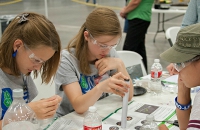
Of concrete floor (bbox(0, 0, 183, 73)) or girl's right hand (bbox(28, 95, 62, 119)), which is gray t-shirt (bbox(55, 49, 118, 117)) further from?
concrete floor (bbox(0, 0, 183, 73))

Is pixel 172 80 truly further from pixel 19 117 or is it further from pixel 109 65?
pixel 19 117

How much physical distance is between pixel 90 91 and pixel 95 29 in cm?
40

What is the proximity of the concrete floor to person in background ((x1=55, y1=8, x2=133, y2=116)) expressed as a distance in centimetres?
347

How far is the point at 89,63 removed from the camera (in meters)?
2.13

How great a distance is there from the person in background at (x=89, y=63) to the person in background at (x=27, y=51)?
0.31 meters

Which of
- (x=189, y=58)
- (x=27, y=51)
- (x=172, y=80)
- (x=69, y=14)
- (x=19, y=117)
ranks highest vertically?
(x=189, y=58)

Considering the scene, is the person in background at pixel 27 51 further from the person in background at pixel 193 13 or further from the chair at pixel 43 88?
the person in background at pixel 193 13

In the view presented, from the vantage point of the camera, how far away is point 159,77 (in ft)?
8.54

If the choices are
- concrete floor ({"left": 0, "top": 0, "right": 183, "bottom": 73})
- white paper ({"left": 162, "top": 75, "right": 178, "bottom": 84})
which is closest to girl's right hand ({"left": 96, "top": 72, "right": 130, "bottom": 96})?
white paper ({"left": 162, "top": 75, "right": 178, "bottom": 84})

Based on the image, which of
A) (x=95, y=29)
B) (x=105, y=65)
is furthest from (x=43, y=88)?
(x=95, y=29)

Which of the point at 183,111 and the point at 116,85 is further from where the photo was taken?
the point at 116,85

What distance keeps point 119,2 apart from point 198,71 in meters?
10.3

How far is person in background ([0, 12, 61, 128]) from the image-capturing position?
5.29 ft

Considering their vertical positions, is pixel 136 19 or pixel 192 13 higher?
pixel 192 13
